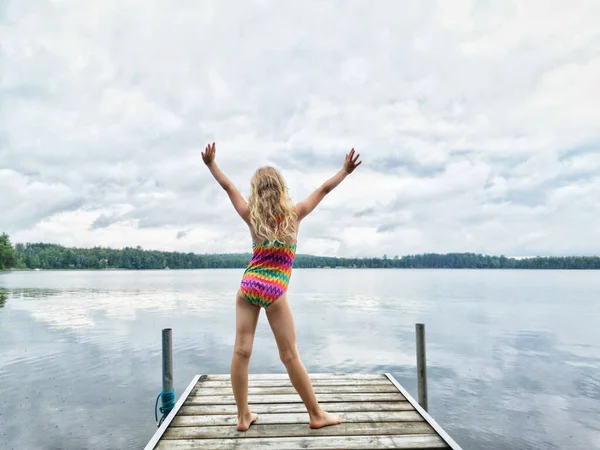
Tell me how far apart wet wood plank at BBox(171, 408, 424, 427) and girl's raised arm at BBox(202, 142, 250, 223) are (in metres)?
2.15

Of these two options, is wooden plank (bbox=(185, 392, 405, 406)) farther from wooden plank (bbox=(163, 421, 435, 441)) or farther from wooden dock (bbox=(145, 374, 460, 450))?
wooden plank (bbox=(163, 421, 435, 441))

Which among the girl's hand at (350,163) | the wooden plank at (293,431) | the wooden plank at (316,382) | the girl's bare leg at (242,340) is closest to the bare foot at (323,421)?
the wooden plank at (293,431)

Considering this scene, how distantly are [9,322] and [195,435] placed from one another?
24.7 meters

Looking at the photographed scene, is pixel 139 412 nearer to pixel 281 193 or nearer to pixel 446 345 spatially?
pixel 281 193

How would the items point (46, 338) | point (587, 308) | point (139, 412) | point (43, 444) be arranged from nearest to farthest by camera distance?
1. point (43, 444)
2. point (139, 412)
3. point (46, 338)
4. point (587, 308)

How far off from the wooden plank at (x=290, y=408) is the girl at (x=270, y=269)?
3.16 ft

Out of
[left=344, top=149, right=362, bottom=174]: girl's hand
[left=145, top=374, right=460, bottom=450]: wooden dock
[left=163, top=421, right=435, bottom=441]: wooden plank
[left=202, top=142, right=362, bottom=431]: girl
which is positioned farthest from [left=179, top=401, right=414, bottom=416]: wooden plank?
[left=344, top=149, right=362, bottom=174]: girl's hand

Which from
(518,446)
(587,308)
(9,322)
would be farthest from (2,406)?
(587,308)

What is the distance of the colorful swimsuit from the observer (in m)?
3.75

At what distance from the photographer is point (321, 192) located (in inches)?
157

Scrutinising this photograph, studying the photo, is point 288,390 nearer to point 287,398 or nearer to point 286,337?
point 287,398

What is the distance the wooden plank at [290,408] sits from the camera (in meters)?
4.71

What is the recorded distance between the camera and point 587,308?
1363 inches

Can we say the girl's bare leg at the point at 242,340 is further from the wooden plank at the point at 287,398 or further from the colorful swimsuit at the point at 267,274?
the wooden plank at the point at 287,398
